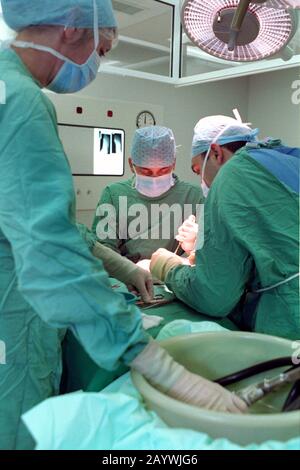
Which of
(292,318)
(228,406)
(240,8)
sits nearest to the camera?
(228,406)

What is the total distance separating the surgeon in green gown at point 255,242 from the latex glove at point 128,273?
0.22 m

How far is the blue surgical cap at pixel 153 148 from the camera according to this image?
2.20 m

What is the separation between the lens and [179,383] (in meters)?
0.74

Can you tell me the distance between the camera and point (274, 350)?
2.81 feet

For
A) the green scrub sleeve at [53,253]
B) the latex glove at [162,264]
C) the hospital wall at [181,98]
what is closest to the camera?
the green scrub sleeve at [53,253]

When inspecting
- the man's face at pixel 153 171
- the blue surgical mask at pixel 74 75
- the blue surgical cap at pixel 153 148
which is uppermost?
the blue surgical mask at pixel 74 75

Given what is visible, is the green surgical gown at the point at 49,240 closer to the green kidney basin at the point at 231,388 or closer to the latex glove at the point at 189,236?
the green kidney basin at the point at 231,388

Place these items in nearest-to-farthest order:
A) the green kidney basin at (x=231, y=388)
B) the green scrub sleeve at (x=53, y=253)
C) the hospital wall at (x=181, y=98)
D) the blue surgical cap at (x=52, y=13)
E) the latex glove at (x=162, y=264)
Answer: the green kidney basin at (x=231, y=388), the green scrub sleeve at (x=53, y=253), the blue surgical cap at (x=52, y=13), the latex glove at (x=162, y=264), the hospital wall at (x=181, y=98)

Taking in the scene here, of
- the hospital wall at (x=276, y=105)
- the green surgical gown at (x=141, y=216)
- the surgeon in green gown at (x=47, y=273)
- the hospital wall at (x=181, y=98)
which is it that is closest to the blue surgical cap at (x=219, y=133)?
the green surgical gown at (x=141, y=216)

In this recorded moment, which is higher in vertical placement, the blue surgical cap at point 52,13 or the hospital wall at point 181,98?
the hospital wall at point 181,98
